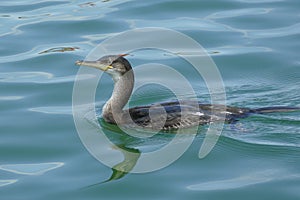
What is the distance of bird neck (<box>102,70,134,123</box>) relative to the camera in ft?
32.8

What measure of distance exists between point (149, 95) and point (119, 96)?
2.84 feet

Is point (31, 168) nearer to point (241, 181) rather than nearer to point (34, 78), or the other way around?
point (241, 181)

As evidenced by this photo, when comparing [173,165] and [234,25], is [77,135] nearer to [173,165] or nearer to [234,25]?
[173,165]

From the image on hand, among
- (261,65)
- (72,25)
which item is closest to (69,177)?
(261,65)

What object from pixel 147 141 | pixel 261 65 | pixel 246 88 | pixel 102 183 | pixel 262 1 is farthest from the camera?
pixel 262 1

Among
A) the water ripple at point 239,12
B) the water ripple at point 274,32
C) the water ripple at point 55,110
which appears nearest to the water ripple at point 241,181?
the water ripple at point 55,110

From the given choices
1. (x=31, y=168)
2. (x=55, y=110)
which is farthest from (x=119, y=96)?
(x=31, y=168)

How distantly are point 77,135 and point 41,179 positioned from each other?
1235 mm

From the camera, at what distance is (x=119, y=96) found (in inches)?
396

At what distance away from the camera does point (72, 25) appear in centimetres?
1358

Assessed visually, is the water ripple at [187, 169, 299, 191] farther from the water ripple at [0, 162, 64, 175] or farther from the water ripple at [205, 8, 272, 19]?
the water ripple at [205, 8, 272, 19]

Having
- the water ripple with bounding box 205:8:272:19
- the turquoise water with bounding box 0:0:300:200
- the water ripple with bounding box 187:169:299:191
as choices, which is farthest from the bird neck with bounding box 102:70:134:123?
the water ripple with bounding box 205:8:272:19

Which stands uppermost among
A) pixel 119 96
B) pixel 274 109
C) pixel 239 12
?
pixel 239 12

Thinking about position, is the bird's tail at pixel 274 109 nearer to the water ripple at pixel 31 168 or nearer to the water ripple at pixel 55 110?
the water ripple at pixel 55 110
